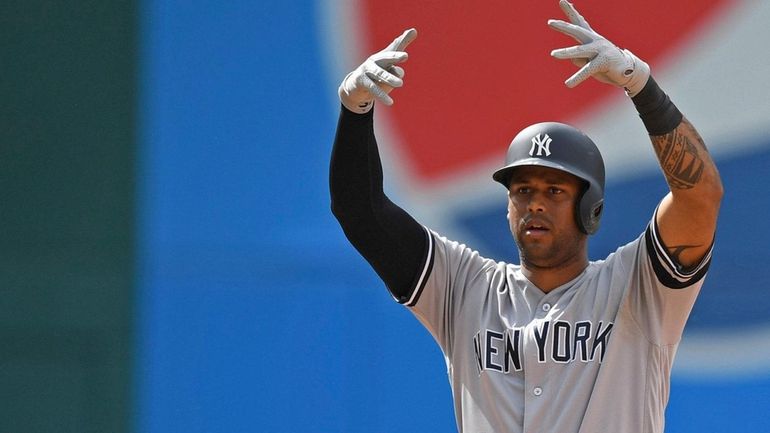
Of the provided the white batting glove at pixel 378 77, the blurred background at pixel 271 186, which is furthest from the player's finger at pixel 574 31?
the blurred background at pixel 271 186

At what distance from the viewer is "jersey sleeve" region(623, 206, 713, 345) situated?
1933 millimetres

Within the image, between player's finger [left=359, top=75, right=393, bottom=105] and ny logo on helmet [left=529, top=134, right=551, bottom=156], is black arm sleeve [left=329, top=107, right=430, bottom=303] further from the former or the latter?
ny logo on helmet [left=529, top=134, right=551, bottom=156]

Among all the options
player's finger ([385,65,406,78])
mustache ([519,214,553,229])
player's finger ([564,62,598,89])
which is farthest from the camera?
mustache ([519,214,553,229])

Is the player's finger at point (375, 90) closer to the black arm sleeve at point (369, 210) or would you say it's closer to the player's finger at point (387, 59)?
the player's finger at point (387, 59)

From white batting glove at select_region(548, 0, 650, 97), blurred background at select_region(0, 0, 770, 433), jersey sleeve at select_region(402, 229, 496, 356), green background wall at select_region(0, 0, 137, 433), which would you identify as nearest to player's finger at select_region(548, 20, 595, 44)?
white batting glove at select_region(548, 0, 650, 97)

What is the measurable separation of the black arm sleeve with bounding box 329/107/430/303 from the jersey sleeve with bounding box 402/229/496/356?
0.02 metres

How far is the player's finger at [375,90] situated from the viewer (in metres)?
1.90

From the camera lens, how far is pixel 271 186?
2.91 m

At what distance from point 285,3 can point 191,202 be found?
1.89 ft

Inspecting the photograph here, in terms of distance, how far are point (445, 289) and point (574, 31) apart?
568 millimetres

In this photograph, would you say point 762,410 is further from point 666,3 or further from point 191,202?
point 191,202

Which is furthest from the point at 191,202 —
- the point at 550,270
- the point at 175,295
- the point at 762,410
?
the point at 762,410

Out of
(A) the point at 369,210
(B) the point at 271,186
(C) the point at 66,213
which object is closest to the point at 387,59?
(A) the point at 369,210

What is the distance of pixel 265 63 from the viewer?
294cm
